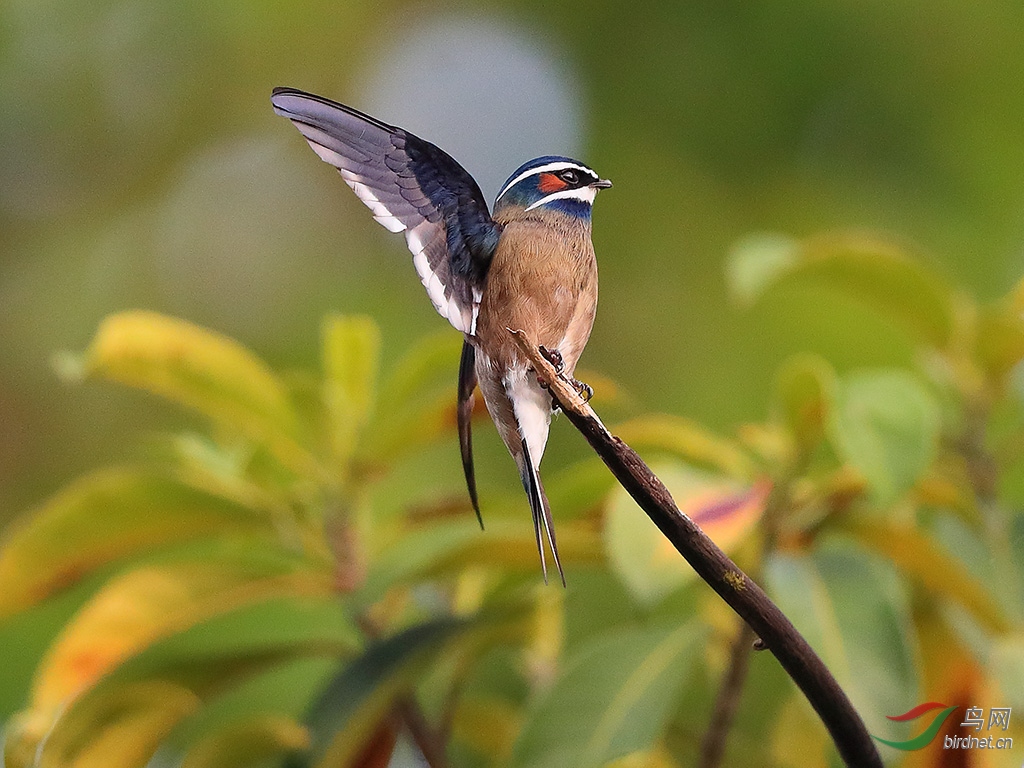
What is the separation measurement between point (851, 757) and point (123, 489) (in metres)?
0.90

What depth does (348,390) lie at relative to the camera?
47.4 inches

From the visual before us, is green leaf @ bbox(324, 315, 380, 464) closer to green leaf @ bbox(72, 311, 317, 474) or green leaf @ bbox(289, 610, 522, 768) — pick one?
green leaf @ bbox(72, 311, 317, 474)

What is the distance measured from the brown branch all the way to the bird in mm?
10

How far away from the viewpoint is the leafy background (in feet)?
3.41

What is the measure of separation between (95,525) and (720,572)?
0.97 metres

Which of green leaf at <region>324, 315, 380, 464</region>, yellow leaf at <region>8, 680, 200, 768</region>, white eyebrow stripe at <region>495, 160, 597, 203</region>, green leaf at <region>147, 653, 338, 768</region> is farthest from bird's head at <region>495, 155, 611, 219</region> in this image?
A: green leaf at <region>147, 653, 338, 768</region>

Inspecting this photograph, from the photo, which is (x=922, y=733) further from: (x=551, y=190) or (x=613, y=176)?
(x=613, y=176)

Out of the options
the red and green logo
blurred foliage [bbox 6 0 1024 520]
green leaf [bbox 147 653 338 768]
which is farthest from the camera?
blurred foliage [bbox 6 0 1024 520]

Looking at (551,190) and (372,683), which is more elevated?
(551,190)

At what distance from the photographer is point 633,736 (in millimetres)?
982

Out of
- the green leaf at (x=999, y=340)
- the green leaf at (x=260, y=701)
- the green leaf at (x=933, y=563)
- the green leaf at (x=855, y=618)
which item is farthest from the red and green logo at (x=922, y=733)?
the green leaf at (x=260, y=701)

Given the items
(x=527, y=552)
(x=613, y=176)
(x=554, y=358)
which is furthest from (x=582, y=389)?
(x=613, y=176)

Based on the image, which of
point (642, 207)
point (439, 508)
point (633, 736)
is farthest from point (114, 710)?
point (642, 207)

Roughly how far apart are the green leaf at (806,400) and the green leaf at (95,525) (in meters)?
0.58
